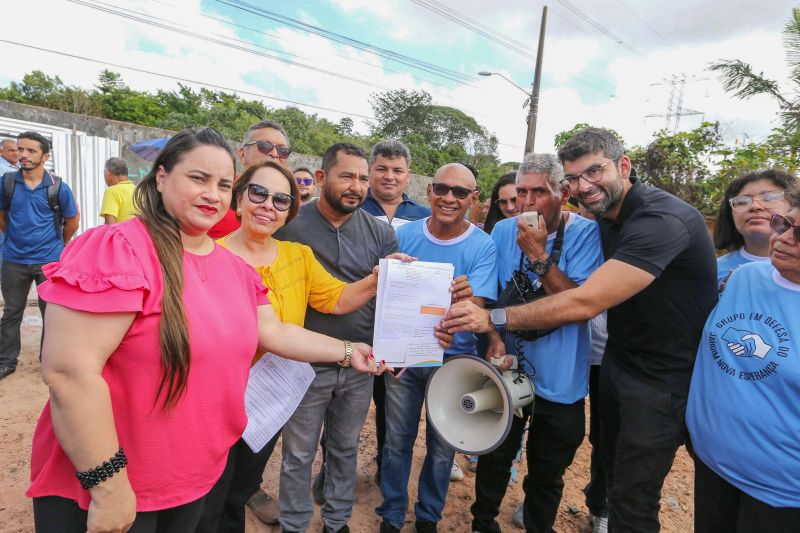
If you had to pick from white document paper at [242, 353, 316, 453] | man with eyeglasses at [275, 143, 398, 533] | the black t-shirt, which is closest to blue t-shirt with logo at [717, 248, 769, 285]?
the black t-shirt

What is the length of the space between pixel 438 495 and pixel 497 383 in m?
1.02

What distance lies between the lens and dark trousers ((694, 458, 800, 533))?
6.09ft

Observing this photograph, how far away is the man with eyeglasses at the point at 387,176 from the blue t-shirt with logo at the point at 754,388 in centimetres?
248

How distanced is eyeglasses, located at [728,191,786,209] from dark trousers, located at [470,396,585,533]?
1.67m

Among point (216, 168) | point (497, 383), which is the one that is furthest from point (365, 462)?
point (216, 168)

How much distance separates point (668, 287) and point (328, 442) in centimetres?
221

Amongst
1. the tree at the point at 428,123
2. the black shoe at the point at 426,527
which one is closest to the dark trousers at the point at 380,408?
the black shoe at the point at 426,527

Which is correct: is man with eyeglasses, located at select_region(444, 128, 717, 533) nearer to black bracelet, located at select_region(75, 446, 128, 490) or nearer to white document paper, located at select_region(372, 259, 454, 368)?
white document paper, located at select_region(372, 259, 454, 368)

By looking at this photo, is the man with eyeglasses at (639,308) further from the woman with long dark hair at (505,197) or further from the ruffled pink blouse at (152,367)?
the woman with long dark hair at (505,197)

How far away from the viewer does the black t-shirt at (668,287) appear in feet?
7.48

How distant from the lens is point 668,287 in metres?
2.38

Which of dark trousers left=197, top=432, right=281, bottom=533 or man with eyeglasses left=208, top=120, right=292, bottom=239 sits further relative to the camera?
man with eyeglasses left=208, top=120, right=292, bottom=239

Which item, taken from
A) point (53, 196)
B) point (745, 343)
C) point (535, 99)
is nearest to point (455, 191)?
point (745, 343)

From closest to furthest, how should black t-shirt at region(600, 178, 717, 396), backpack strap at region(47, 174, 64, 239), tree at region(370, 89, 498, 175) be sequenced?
black t-shirt at region(600, 178, 717, 396), backpack strap at region(47, 174, 64, 239), tree at region(370, 89, 498, 175)
